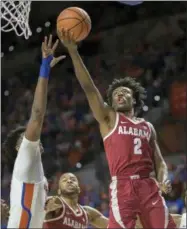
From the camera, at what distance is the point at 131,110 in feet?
14.2

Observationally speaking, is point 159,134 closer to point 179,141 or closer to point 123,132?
point 179,141

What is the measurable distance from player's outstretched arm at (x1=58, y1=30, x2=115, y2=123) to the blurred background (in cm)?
387

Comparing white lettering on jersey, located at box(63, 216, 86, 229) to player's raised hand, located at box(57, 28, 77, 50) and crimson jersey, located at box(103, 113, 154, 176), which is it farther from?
player's raised hand, located at box(57, 28, 77, 50)

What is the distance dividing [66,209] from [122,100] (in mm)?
964

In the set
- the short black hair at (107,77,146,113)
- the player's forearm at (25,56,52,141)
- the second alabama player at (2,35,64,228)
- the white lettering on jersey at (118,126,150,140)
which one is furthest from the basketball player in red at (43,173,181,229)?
the player's forearm at (25,56,52,141)

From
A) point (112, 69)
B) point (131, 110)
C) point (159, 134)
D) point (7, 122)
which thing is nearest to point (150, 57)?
point (112, 69)

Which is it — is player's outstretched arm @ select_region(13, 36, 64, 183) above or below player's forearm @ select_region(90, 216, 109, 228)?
above

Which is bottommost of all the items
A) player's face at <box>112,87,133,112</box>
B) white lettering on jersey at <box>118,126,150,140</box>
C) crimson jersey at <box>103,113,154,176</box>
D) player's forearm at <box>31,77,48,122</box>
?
crimson jersey at <box>103,113,154,176</box>

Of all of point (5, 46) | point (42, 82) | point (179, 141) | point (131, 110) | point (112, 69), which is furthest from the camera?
point (5, 46)

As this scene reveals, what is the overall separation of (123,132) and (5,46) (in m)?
7.30

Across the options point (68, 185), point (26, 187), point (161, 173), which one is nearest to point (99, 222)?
point (68, 185)

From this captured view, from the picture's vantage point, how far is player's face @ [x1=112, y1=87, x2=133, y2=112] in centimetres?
430

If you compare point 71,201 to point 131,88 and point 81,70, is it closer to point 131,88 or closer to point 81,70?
point 131,88

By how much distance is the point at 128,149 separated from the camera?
4.09 metres
